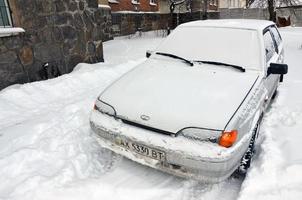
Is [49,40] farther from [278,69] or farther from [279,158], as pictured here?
[279,158]

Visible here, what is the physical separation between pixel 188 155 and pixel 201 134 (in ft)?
0.69

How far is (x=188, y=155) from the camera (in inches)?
93.0

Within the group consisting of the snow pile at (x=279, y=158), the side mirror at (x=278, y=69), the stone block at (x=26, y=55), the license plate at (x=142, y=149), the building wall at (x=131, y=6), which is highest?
the building wall at (x=131, y=6)

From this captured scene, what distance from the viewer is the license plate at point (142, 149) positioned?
2490 millimetres

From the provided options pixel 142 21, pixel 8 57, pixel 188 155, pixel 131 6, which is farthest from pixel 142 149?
pixel 131 6

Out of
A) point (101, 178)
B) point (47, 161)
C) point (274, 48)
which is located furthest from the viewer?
point (274, 48)

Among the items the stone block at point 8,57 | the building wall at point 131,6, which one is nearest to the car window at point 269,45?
the stone block at point 8,57

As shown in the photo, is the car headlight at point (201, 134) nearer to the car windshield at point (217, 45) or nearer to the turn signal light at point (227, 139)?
the turn signal light at point (227, 139)

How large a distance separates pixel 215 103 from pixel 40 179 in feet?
6.16

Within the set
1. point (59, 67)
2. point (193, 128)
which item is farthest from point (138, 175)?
point (59, 67)

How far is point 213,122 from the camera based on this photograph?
7.93 ft

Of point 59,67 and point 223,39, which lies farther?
point 59,67

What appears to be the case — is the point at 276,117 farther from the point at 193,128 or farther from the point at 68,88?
the point at 68,88

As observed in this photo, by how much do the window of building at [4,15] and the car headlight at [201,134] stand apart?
4.27 meters
